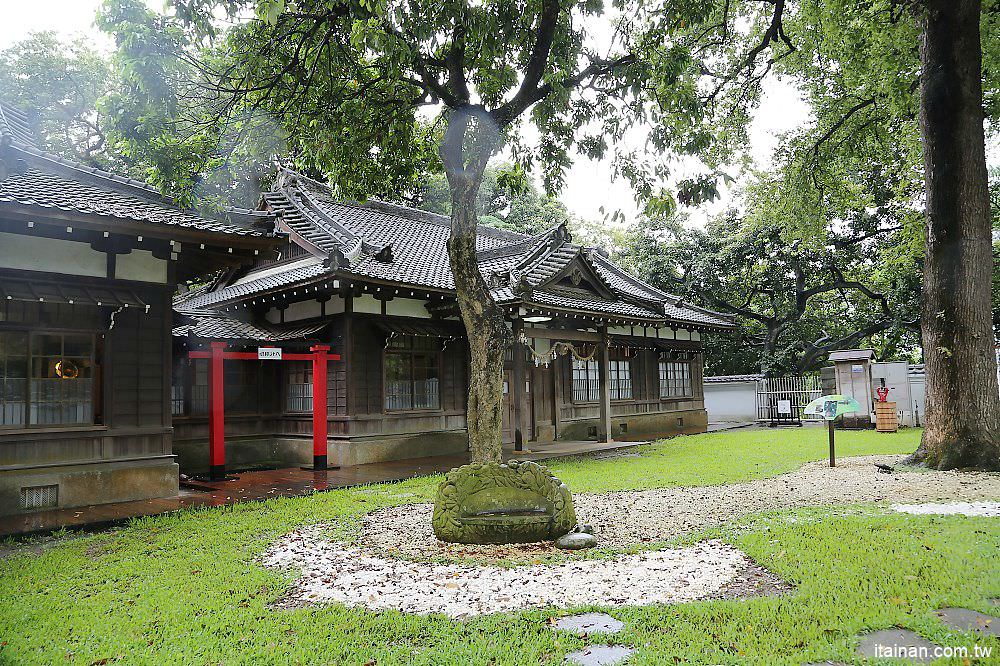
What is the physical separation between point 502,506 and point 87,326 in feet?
22.1

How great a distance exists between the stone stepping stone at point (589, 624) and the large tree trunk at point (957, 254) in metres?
Answer: 8.60

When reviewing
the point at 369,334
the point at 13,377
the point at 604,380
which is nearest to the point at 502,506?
the point at 13,377

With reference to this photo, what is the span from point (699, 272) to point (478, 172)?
22.9 meters

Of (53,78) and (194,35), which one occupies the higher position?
(53,78)

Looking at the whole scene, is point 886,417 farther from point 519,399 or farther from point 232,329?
point 232,329

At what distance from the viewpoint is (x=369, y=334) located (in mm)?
14055

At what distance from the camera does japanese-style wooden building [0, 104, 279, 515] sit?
852 cm

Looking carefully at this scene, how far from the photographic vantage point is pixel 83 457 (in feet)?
30.1

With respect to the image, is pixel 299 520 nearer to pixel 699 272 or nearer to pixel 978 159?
pixel 978 159

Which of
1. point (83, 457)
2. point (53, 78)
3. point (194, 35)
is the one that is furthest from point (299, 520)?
point (53, 78)

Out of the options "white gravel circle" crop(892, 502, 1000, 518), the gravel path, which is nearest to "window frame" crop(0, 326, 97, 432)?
the gravel path

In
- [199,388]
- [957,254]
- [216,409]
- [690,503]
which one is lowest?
[690,503]

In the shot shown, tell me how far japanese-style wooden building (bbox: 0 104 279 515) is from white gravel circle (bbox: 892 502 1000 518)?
30.6 feet

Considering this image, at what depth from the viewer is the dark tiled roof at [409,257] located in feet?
45.2
